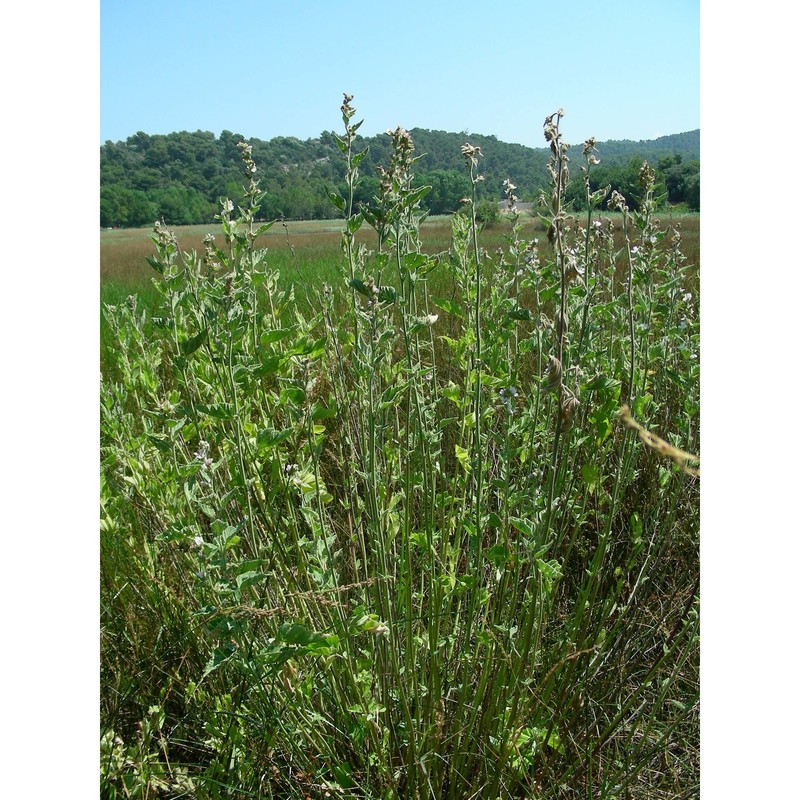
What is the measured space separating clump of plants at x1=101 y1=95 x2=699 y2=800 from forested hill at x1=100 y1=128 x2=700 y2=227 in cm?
7

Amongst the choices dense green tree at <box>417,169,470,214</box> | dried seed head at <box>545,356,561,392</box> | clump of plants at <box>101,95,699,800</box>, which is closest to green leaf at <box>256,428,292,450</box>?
clump of plants at <box>101,95,699,800</box>

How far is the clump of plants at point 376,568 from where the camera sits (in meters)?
1.12

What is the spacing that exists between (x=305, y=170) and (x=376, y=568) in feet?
2.79

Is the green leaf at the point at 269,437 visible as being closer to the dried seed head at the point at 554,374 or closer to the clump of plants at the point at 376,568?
the clump of plants at the point at 376,568

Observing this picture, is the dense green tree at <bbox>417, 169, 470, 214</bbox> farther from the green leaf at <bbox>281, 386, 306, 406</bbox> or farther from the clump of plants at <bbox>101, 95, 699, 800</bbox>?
the green leaf at <bbox>281, 386, 306, 406</bbox>

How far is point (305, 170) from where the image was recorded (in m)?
1.48

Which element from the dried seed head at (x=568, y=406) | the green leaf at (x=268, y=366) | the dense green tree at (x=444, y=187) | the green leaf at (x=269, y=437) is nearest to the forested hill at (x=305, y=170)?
the dense green tree at (x=444, y=187)

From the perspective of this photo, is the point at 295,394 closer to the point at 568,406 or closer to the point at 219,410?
the point at 219,410

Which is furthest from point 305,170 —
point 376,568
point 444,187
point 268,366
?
point 376,568

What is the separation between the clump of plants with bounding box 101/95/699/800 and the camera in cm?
112

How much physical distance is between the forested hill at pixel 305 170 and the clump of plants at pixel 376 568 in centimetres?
7

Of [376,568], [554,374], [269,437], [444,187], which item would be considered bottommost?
[376,568]

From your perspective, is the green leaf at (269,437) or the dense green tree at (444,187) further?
the dense green tree at (444,187)

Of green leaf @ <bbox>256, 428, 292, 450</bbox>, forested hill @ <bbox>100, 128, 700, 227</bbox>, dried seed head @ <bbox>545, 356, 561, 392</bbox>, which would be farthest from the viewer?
forested hill @ <bbox>100, 128, 700, 227</bbox>
